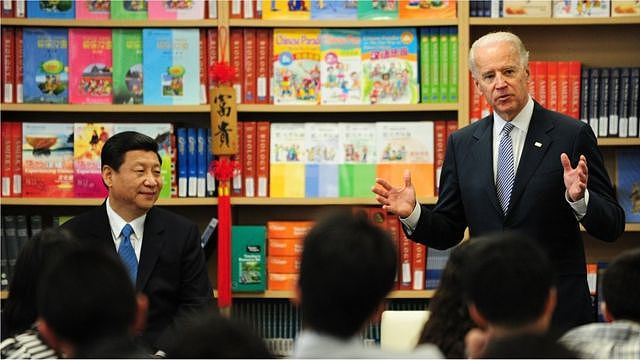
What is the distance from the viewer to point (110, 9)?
4.38m

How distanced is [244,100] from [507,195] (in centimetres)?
166

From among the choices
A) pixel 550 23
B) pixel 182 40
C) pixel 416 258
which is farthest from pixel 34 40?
pixel 550 23

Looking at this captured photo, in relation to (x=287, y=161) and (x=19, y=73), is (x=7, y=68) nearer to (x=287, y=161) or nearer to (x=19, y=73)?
(x=19, y=73)

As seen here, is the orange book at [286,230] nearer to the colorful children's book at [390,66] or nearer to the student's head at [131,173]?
the colorful children's book at [390,66]

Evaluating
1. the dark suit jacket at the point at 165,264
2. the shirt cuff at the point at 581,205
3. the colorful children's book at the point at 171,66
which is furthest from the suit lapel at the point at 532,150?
the colorful children's book at the point at 171,66

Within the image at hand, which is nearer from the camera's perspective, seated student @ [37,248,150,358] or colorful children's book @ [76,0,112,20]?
seated student @ [37,248,150,358]

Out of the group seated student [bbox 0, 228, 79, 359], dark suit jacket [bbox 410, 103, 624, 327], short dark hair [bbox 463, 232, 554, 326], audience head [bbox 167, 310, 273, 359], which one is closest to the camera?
audience head [bbox 167, 310, 273, 359]

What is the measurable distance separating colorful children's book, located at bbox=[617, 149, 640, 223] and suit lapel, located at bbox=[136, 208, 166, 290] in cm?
208

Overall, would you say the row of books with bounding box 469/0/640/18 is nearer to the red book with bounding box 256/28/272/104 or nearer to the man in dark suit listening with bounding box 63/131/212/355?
the red book with bounding box 256/28/272/104

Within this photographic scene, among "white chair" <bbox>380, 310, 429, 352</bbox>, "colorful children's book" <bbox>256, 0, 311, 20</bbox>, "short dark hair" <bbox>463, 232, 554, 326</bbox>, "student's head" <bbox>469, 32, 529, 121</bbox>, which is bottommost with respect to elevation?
A: "white chair" <bbox>380, 310, 429, 352</bbox>

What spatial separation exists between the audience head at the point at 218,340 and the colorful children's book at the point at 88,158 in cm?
294

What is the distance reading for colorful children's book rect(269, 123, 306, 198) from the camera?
4336 millimetres

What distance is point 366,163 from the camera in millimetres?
4336

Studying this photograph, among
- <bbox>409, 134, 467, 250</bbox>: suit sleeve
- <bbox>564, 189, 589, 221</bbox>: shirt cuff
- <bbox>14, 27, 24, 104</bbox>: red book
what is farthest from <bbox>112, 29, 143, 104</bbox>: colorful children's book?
<bbox>564, 189, 589, 221</bbox>: shirt cuff
